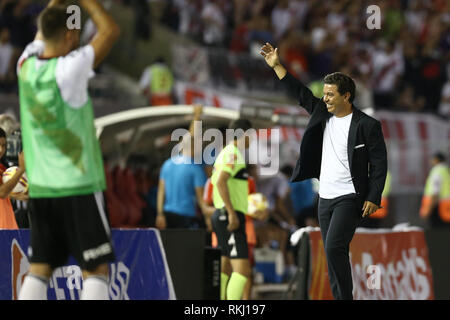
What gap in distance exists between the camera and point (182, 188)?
543 inches

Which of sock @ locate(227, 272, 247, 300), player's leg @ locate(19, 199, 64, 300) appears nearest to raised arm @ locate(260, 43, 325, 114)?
sock @ locate(227, 272, 247, 300)

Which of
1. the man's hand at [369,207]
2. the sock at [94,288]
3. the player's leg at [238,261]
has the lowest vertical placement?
the player's leg at [238,261]

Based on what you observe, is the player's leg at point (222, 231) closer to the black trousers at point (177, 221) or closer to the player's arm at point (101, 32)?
the black trousers at point (177, 221)

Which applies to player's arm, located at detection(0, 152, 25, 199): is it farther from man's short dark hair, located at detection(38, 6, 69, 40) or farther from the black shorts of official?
the black shorts of official

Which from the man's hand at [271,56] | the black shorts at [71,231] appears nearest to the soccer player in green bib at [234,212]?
the man's hand at [271,56]

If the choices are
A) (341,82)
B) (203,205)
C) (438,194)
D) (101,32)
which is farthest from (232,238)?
(438,194)

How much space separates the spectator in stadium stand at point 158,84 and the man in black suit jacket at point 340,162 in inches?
468

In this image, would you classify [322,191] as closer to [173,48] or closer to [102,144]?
[102,144]

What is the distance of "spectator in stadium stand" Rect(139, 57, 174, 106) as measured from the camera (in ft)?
68.4

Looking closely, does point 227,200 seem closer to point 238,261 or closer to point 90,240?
point 238,261

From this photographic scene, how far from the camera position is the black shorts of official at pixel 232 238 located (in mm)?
11188

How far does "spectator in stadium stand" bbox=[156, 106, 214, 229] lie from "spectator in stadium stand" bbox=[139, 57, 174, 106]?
6.81 metres

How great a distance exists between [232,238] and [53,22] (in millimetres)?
5335

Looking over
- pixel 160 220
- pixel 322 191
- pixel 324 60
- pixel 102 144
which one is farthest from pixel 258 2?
pixel 322 191
